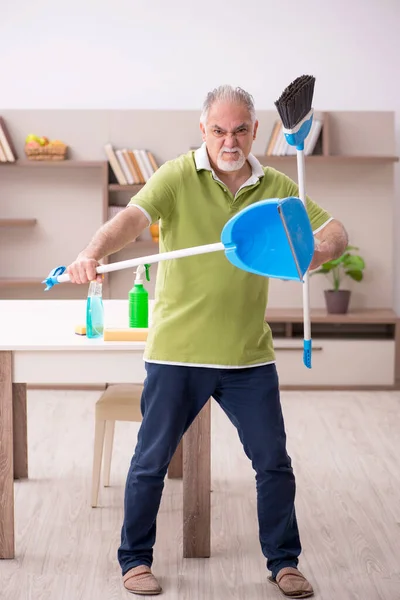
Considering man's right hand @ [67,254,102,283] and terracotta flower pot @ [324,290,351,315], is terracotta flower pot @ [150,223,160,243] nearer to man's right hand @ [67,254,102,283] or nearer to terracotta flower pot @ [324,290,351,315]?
terracotta flower pot @ [324,290,351,315]

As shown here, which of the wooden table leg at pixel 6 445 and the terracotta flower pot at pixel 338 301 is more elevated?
the terracotta flower pot at pixel 338 301

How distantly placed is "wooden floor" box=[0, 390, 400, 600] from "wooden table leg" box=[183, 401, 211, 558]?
6 cm

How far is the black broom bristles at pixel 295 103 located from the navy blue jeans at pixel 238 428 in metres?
0.71

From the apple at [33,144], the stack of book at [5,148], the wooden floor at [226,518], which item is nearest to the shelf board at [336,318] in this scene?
the wooden floor at [226,518]

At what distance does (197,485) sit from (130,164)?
3.39 m

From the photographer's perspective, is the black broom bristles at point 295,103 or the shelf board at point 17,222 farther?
the shelf board at point 17,222

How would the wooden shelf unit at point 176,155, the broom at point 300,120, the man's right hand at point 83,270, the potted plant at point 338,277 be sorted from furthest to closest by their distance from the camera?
the wooden shelf unit at point 176,155, the potted plant at point 338,277, the broom at point 300,120, the man's right hand at point 83,270

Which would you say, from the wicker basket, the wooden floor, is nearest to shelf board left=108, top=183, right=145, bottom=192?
the wicker basket

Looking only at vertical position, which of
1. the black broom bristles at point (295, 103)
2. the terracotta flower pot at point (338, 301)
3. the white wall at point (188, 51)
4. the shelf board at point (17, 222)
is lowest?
the terracotta flower pot at point (338, 301)

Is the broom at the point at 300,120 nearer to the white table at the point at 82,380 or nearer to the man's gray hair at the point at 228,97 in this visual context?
the man's gray hair at the point at 228,97

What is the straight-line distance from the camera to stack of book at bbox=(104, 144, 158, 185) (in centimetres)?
582

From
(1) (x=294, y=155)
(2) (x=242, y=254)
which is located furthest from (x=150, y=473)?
(1) (x=294, y=155)

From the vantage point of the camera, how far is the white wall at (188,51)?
6051mm

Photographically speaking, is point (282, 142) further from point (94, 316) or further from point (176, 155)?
point (94, 316)
